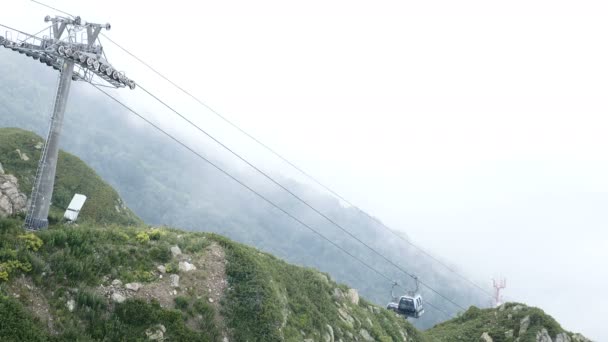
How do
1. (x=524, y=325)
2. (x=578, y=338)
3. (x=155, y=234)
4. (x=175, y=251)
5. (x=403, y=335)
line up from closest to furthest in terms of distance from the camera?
(x=175, y=251) < (x=155, y=234) < (x=403, y=335) < (x=524, y=325) < (x=578, y=338)

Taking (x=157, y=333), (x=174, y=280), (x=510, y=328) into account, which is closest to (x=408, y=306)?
(x=510, y=328)

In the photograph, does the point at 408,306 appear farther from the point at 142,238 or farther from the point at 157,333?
the point at 157,333

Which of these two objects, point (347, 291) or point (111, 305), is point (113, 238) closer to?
point (111, 305)

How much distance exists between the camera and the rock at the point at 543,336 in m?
53.3

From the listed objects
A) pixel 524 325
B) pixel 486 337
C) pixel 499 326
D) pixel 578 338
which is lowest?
pixel 486 337

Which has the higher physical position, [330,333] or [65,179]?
[330,333]

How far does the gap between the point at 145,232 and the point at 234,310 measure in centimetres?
738

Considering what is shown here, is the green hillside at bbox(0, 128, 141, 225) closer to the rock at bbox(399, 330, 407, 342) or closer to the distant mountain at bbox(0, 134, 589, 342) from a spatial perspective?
the distant mountain at bbox(0, 134, 589, 342)

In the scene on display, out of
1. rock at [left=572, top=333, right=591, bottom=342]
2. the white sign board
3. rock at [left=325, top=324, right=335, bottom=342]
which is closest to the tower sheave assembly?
the white sign board

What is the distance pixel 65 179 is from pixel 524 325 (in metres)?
62.8

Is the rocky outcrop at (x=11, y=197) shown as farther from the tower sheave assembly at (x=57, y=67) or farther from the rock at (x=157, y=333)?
the rock at (x=157, y=333)

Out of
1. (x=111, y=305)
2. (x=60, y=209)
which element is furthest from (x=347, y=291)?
(x=60, y=209)

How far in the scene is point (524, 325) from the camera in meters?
56.4

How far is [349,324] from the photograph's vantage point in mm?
33062
